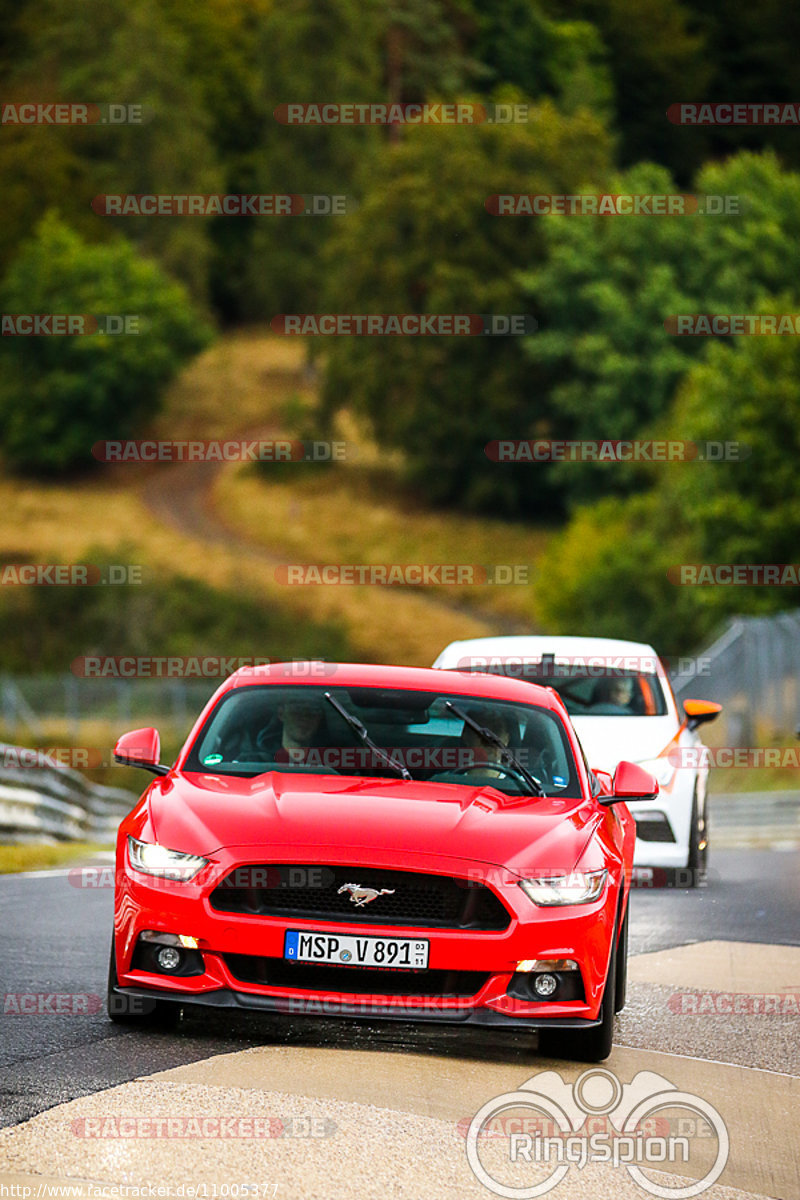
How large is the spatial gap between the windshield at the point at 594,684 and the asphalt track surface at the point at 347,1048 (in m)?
3.91

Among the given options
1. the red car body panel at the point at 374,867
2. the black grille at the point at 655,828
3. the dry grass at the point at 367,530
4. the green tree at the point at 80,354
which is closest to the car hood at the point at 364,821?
the red car body panel at the point at 374,867

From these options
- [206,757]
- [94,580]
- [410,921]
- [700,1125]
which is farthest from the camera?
[94,580]

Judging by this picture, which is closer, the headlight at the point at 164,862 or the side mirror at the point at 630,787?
the headlight at the point at 164,862

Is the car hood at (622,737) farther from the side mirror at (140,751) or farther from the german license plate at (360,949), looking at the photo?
the german license plate at (360,949)

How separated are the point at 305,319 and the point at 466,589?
28270mm

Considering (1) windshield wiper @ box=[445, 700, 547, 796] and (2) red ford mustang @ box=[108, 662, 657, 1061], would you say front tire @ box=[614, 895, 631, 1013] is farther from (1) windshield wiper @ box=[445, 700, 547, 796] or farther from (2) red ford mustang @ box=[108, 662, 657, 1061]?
(1) windshield wiper @ box=[445, 700, 547, 796]

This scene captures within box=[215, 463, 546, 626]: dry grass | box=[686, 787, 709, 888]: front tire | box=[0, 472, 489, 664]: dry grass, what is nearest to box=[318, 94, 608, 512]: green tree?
box=[215, 463, 546, 626]: dry grass

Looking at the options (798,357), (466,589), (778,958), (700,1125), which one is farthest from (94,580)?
(700,1125)

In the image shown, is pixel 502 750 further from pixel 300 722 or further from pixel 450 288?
pixel 450 288

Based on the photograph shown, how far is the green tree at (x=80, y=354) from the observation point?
93188mm

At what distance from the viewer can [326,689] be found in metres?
9.20

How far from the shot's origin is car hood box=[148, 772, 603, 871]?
7703mm

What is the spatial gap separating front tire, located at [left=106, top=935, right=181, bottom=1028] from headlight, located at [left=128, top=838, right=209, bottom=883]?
0.40m

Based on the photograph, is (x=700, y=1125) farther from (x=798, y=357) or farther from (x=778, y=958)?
(x=798, y=357)
